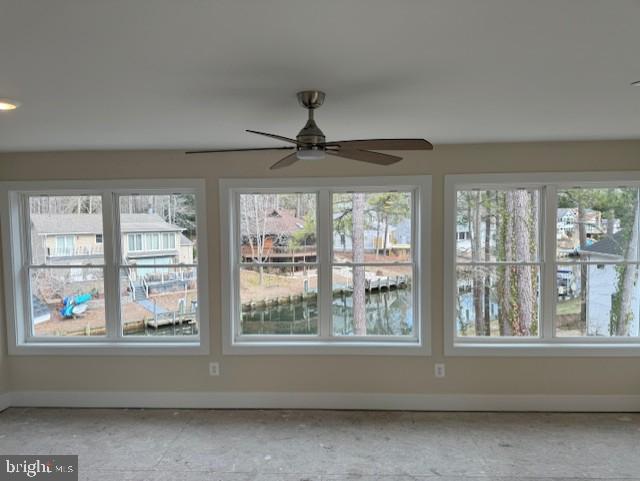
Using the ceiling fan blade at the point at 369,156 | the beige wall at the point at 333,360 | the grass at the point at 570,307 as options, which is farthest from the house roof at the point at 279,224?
the grass at the point at 570,307

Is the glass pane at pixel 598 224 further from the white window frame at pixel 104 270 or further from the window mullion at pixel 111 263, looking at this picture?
the window mullion at pixel 111 263

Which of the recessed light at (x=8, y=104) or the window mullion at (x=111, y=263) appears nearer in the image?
the recessed light at (x=8, y=104)

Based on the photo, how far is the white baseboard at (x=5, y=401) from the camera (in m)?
3.79

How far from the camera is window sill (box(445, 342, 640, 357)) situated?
11.8 feet

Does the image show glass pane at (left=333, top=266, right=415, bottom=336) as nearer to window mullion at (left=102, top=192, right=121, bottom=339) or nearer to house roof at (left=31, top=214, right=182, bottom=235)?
house roof at (left=31, top=214, right=182, bottom=235)

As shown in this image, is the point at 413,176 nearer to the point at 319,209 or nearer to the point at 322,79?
the point at 319,209

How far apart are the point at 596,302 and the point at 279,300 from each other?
3074 mm

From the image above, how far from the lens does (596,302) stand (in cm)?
376

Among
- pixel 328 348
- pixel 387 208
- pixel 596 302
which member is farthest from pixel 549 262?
pixel 328 348

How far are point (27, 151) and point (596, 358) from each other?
18.7ft

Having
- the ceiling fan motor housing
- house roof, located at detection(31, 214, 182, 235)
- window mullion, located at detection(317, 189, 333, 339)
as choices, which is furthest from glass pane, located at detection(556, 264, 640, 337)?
house roof, located at detection(31, 214, 182, 235)

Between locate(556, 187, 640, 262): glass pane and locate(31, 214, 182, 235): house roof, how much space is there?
3817 millimetres

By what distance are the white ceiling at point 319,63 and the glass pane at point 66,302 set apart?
64.1 inches

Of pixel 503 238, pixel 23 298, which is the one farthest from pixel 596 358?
pixel 23 298
